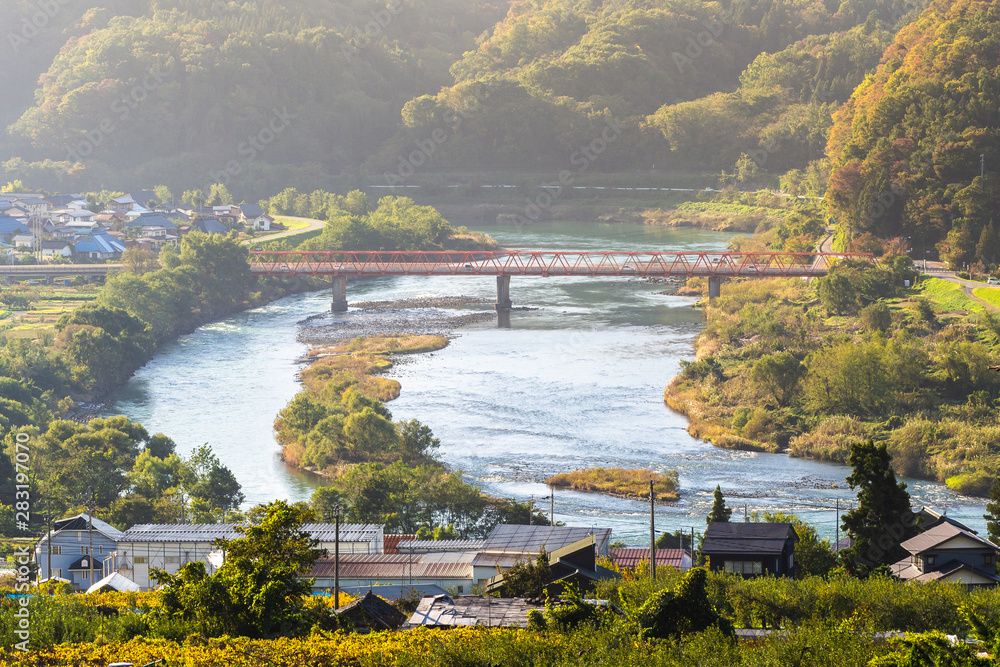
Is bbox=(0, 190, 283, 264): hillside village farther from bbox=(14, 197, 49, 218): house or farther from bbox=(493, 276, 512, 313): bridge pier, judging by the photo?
bbox=(493, 276, 512, 313): bridge pier

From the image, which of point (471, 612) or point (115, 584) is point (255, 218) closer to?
point (115, 584)

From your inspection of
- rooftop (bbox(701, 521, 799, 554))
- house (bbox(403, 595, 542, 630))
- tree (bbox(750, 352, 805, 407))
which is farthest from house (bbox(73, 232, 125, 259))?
house (bbox(403, 595, 542, 630))

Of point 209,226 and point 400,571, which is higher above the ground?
point 209,226

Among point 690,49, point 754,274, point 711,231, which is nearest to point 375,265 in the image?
point 754,274

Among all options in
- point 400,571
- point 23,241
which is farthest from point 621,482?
point 23,241

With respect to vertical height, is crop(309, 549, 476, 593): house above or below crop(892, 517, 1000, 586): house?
below

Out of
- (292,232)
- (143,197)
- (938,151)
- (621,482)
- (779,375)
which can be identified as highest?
(938,151)
